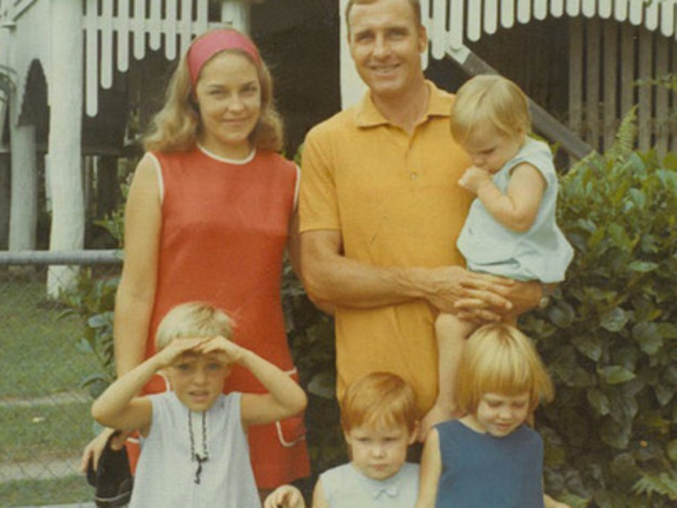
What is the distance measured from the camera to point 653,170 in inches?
207

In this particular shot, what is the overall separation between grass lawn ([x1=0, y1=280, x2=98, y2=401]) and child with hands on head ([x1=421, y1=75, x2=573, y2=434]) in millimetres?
4886

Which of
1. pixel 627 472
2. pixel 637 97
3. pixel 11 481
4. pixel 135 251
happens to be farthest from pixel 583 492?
pixel 637 97

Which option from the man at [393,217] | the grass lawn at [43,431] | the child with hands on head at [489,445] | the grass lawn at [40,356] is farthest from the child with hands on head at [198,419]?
the grass lawn at [40,356]

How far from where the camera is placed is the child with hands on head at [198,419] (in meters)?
3.65

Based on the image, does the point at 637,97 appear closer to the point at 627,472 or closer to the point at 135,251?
the point at 627,472

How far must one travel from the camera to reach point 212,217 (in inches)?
146

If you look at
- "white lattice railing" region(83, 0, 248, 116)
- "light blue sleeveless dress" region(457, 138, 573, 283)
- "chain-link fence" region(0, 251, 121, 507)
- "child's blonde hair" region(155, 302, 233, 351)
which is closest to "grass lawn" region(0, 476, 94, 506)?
"chain-link fence" region(0, 251, 121, 507)

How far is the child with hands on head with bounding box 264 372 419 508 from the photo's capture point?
Result: 3.60 m

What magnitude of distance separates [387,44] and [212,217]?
0.70 metres

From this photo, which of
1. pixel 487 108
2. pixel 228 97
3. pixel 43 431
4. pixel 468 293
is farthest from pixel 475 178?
pixel 43 431

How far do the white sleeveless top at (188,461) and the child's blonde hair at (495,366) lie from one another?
2.19ft

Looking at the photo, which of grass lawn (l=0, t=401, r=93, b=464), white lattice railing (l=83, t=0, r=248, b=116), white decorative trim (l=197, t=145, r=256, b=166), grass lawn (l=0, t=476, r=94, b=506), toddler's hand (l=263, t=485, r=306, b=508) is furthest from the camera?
white lattice railing (l=83, t=0, r=248, b=116)

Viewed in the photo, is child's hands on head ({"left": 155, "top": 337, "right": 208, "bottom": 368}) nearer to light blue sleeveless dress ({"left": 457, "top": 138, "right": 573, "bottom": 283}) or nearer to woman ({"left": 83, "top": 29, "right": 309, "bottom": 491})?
woman ({"left": 83, "top": 29, "right": 309, "bottom": 491})

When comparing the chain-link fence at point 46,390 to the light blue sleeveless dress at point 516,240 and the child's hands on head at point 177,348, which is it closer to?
the child's hands on head at point 177,348
